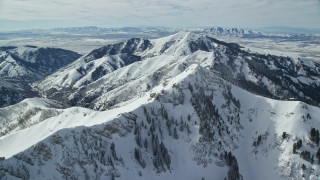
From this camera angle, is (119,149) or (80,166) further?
(119,149)

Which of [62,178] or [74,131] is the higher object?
[74,131]

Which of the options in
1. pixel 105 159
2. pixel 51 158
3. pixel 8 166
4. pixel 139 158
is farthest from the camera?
pixel 139 158

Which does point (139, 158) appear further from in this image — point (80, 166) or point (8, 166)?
point (8, 166)

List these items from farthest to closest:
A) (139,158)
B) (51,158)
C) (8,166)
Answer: (139,158) → (51,158) → (8,166)

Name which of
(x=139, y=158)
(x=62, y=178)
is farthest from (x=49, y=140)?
(x=139, y=158)

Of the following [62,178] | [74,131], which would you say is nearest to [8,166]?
[62,178]

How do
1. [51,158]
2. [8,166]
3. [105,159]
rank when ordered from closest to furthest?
[8,166]
[51,158]
[105,159]

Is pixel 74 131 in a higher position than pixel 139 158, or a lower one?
higher

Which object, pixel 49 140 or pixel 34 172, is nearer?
pixel 34 172

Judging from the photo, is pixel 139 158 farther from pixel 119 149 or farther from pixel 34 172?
pixel 34 172
